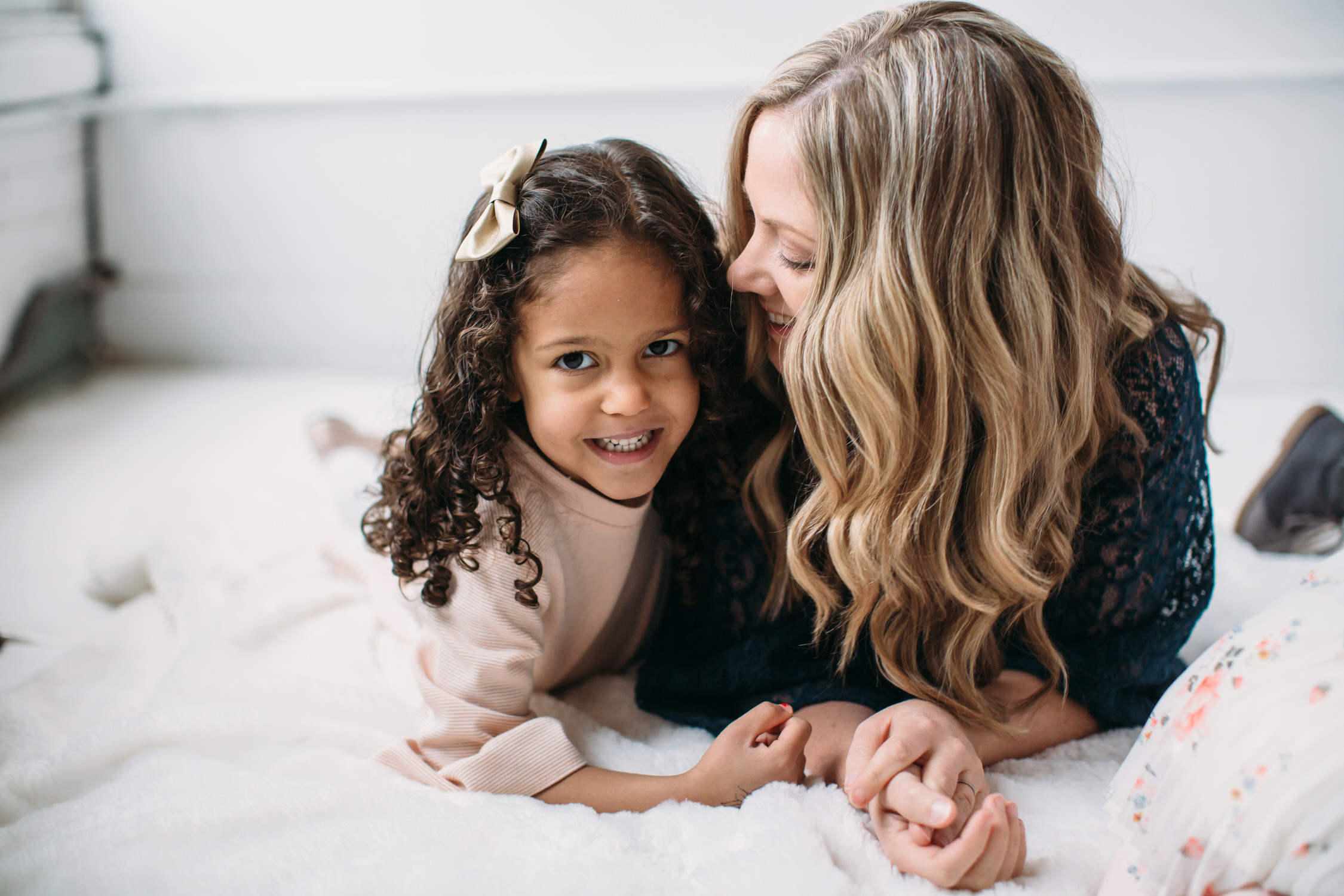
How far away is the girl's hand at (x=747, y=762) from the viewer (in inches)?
33.1

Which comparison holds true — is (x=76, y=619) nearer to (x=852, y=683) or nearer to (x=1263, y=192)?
(x=852, y=683)

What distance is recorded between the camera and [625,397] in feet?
2.68

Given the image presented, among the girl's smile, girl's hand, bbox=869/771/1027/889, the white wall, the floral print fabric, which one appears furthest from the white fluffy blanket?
the white wall

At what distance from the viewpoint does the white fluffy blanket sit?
729 millimetres

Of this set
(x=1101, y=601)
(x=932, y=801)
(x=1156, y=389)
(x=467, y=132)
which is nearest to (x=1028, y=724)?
(x=1101, y=601)

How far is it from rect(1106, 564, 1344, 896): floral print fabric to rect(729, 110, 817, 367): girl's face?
1.44 feet

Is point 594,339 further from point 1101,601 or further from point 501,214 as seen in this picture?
point 1101,601

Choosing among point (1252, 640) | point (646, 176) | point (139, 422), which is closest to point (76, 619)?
point (139, 422)

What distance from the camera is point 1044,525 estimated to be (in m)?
0.86

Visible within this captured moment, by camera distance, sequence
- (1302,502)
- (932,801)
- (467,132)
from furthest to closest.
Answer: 1. (467,132)
2. (1302,502)
3. (932,801)

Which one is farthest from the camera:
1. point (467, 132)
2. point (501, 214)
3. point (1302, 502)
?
point (467, 132)

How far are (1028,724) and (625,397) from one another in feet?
1.66

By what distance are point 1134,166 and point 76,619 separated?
6.66 feet

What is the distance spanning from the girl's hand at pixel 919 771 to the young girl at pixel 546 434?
8 cm
